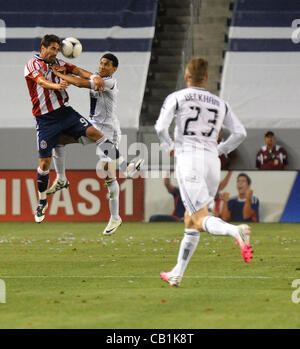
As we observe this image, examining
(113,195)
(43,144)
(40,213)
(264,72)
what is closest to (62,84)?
(43,144)

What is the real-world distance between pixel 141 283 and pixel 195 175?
1.41m

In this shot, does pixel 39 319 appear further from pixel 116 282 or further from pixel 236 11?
pixel 236 11

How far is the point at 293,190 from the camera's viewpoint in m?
17.8

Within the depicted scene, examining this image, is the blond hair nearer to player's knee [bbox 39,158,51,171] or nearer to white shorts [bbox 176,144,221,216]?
white shorts [bbox 176,144,221,216]

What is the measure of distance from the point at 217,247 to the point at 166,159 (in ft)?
21.5

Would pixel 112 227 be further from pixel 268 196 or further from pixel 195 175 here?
pixel 268 196

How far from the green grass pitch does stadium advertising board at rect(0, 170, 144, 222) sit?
111 inches

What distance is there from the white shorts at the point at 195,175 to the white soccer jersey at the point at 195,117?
94 mm

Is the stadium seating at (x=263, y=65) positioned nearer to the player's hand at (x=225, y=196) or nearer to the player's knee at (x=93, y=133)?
the player's hand at (x=225, y=196)

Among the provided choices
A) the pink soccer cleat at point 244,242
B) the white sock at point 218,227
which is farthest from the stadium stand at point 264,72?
the pink soccer cleat at point 244,242

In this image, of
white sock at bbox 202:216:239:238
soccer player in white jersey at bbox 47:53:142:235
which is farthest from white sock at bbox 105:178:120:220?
white sock at bbox 202:216:239:238

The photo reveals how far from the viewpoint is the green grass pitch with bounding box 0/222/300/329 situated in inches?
250
